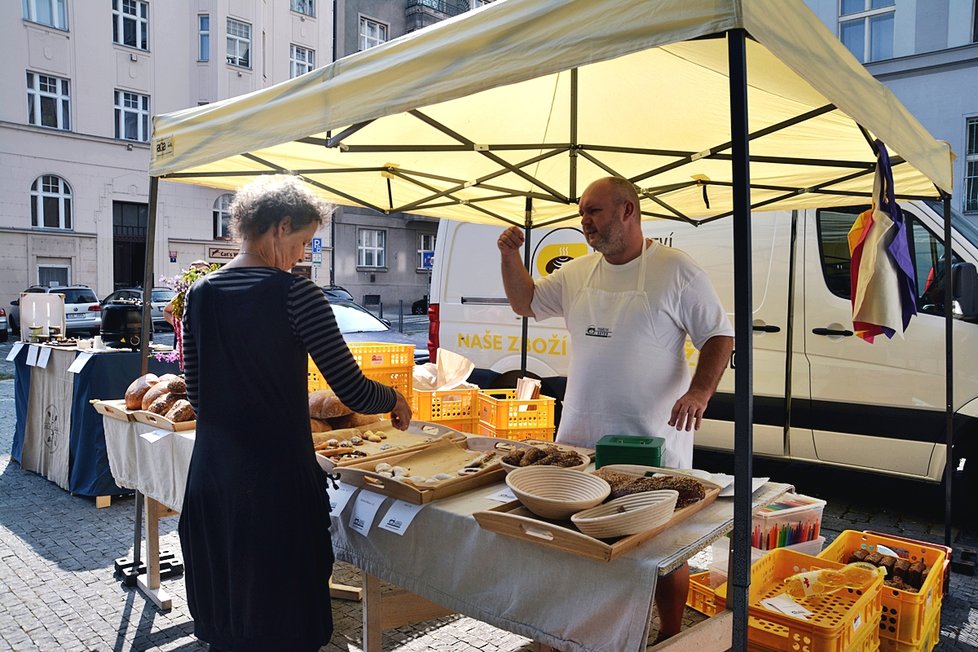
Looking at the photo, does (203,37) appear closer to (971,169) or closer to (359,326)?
(359,326)

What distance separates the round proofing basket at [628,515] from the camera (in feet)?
5.70

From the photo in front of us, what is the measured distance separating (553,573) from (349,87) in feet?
5.22

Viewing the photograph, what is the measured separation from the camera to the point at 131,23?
24391mm

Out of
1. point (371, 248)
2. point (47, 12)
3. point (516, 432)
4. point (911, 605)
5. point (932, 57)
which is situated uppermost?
point (47, 12)

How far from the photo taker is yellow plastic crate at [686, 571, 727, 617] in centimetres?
324

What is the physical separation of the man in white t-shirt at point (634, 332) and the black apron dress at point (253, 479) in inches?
52.1

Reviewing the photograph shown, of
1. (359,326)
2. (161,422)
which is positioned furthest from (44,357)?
(359,326)

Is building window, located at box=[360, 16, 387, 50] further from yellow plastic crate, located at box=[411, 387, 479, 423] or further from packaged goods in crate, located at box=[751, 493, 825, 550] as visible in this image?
packaged goods in crate, located at box=[751, 493, 825, 550]

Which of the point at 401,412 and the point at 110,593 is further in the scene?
the point at 110,593

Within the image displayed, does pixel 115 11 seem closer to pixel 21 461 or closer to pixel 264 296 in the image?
pixel 21 461

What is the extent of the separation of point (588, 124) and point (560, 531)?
223 cm

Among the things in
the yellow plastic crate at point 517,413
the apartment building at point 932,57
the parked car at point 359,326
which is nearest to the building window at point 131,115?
the parked car at point 359,326

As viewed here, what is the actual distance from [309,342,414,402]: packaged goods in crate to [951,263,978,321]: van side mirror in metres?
3.08

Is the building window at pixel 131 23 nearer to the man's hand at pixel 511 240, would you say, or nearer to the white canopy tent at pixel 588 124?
the white canopy tent at pixel 588 124
